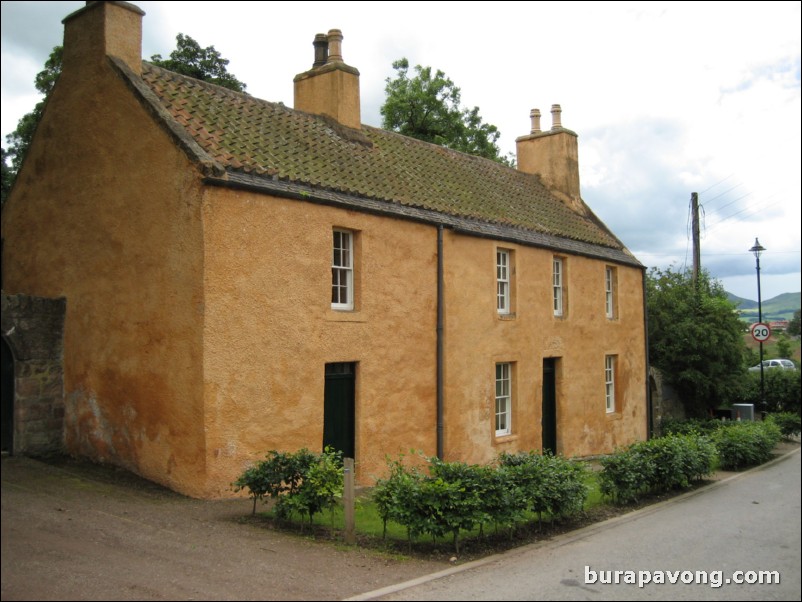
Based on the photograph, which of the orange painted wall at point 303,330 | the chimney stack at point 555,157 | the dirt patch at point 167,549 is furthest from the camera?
the chimney stack at point 555,157

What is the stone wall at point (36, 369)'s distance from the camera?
1207 centimetres

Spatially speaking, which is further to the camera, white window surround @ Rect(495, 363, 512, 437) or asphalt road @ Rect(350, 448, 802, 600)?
white window surround @ Rect(495, 363, 512, 437)

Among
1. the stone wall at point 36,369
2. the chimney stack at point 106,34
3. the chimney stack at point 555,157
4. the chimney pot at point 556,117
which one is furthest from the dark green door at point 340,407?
the chimney pot at point 556,117

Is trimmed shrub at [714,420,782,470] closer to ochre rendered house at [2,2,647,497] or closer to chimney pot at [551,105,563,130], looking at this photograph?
ochre rendered house at [2,2,647,497]

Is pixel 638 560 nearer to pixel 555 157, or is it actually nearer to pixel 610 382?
pixel 610 382

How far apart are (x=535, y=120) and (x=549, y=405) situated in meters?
10.3

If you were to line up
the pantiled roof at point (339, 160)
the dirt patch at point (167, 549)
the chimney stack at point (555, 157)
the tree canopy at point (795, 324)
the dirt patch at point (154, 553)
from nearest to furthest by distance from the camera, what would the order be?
the tree canopy at point (795, 324)
the dirt patch at point (154, 553)
the dirt patch at point (167, 549)
the pantiled roof at point (339, 160)
the chimney stack at point (555, 157)

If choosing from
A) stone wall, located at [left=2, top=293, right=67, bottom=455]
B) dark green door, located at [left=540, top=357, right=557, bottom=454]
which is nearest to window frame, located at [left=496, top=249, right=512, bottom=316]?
dark green door, located at [left=540, top=357, right=557, bottom=454]

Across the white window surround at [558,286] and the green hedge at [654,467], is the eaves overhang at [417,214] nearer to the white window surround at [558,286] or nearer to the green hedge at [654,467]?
the white window surround at [558,286]

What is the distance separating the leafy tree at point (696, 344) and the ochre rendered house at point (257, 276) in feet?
27.9

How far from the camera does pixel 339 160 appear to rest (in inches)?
565

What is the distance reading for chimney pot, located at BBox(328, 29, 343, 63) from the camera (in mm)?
16672

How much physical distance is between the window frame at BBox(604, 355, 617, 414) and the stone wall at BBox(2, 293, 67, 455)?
14.9 meters

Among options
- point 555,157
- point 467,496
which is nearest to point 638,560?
point 467,496
